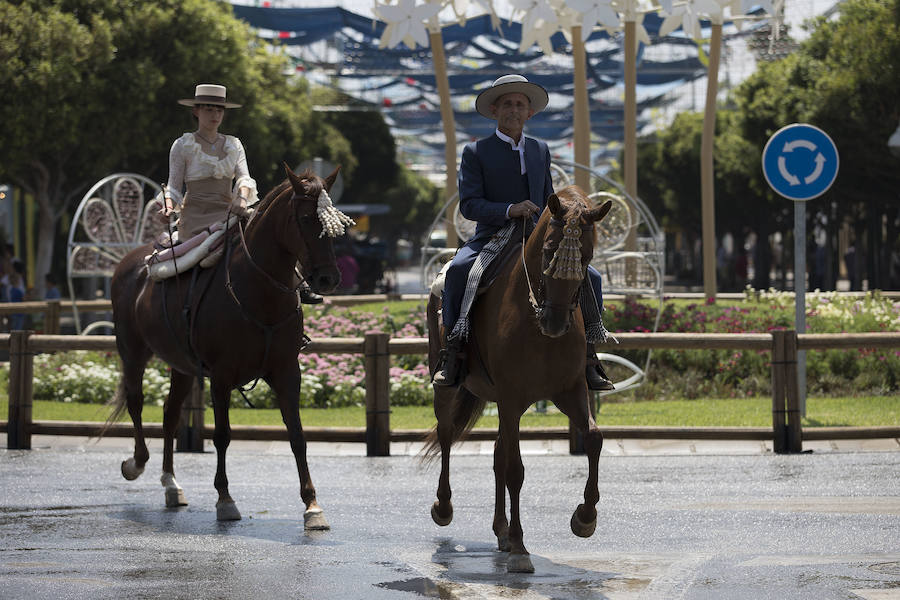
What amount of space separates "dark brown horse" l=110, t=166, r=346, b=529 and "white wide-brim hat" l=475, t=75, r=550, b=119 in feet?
3.67

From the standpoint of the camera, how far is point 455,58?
300 ft

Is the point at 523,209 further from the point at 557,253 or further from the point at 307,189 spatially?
the point at 307,189

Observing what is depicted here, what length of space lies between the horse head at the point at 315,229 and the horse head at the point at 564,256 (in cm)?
209

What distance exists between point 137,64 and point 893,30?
1941 cm

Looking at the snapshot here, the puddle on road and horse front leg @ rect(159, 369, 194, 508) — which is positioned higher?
horse front leg @ rect(159, 369, 194, 508)

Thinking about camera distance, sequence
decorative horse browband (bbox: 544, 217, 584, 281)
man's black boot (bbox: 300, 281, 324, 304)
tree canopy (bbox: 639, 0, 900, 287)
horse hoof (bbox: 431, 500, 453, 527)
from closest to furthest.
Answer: decorative horse browband (bbox: 544, 217, 584, 281) → horse hoof (bbox: 431, 500, 453, 527) → man's black boot (bbox: 300, 281, 324, 304) → tree canopy (bbox: 639, 0, 900, 287)

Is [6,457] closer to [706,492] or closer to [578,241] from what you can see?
[706,492]

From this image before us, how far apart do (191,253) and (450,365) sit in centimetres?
304

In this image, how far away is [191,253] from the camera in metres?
11.5

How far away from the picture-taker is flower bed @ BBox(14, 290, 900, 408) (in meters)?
19.1

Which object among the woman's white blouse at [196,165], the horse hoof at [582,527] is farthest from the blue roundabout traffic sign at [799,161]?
the horse hoof at [582,527]

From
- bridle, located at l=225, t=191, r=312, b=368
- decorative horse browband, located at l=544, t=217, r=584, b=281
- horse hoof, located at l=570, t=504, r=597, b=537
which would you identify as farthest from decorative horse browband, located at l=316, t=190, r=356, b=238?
horse hoof, located at l=570, t=504, r=597, b=537

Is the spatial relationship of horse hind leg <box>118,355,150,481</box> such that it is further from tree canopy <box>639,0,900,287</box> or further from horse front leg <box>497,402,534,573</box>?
tree canopy <box>639,0,900,287</box>

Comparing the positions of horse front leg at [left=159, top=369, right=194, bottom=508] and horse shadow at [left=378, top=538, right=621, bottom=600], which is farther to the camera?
horse front leg at [left=159, top=369, right=194, bottom=508]
